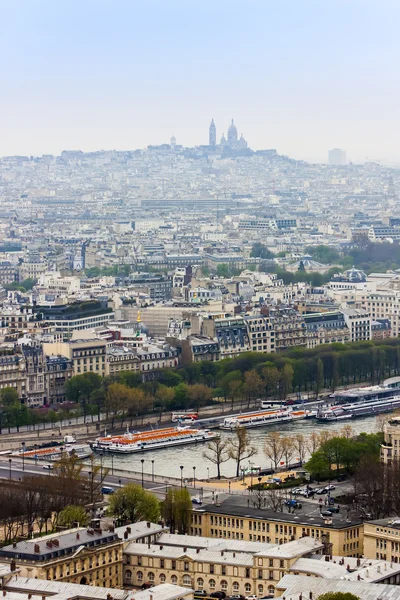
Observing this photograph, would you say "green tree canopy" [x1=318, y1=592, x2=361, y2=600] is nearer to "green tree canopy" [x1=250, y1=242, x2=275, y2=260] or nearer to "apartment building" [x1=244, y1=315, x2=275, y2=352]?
"apartment building" [x1=244, y1=315, x2=275, y2=352]

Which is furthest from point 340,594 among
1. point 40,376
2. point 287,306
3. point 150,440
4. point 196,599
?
point 287,306

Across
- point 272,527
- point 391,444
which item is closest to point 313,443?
point 391,444

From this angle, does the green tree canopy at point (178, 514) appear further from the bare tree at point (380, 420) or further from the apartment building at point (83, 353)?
the apartment building at point (83, 353)

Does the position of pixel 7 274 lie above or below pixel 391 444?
below

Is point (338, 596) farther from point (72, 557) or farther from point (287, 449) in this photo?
point (287, 449)

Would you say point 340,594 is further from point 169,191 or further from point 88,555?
point 169,191

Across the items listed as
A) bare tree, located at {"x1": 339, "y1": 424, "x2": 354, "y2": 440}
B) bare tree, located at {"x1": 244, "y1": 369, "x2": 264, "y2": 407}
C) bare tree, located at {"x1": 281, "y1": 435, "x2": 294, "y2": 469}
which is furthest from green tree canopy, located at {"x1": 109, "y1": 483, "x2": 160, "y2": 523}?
bare tree, located at {"x1": 244, "y1": 369, "x2": 264, "y2": 407}
